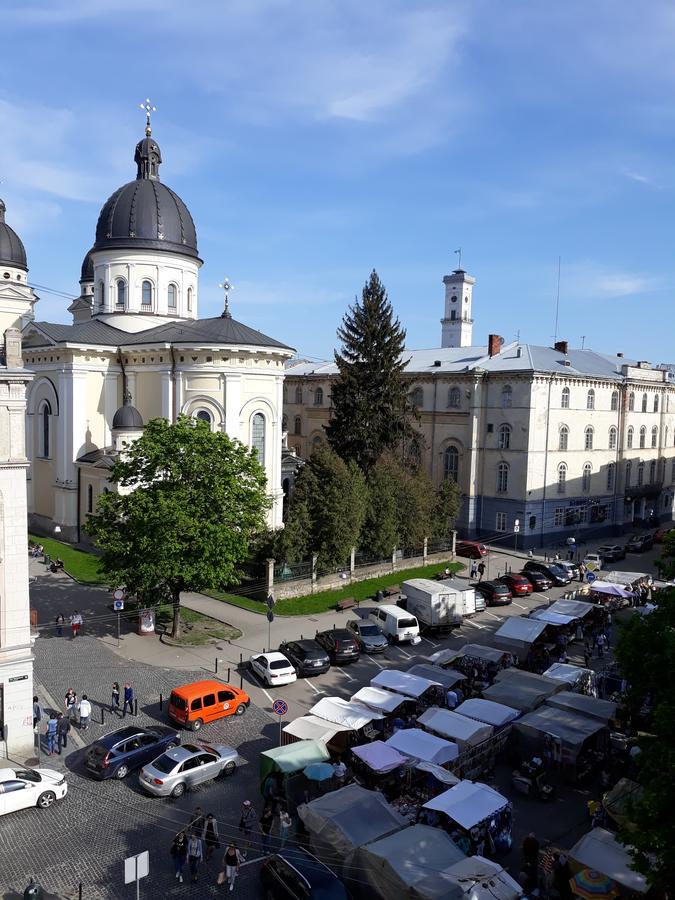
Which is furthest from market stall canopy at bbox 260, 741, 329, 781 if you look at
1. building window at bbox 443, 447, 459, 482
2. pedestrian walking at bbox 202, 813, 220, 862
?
building window at bbox 443, 447, 459, 482

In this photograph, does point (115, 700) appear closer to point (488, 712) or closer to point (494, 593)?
point (488, 712)

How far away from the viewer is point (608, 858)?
12758 mm

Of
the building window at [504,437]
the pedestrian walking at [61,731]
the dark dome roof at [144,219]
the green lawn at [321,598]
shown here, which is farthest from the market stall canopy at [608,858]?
the dark dome roof at [144,219]

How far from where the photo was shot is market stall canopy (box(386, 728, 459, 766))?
55.0 feet

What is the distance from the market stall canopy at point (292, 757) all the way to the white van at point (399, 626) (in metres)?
10.8

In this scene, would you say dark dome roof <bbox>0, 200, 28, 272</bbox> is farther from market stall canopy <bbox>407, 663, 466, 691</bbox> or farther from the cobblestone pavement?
market stall canopy <bbox>407, 663, 466, 691</bbox>

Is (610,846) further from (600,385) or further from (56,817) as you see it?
(600,385)

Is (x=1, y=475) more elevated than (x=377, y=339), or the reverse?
(x=377, y=339)

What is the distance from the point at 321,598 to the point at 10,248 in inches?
1658

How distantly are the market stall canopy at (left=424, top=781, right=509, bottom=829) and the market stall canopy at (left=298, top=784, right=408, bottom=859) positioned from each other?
3.23 ft

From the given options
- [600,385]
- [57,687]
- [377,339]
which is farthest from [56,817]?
[600,385]

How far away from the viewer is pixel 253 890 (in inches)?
531

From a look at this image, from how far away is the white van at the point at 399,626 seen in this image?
27562 mm

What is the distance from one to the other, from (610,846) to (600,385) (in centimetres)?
4098
